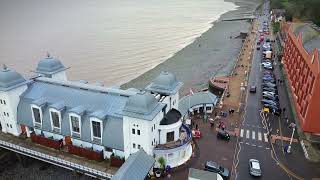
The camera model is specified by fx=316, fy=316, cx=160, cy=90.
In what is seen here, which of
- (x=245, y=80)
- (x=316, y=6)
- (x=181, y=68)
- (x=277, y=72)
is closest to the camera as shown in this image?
(x=245, y=80)

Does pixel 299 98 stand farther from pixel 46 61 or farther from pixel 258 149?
pixel 46 61

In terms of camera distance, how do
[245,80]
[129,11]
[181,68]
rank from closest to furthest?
[245,80] → [181,68] → [129,11]

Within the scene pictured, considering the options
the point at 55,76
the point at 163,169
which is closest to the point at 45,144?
the point at 55,76

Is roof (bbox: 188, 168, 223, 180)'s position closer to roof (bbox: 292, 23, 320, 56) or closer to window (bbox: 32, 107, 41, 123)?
window (bbox: 32, 107, 41, 123)

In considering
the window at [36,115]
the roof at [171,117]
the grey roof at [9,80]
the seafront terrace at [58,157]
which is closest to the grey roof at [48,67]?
the grey roof at [9,80]

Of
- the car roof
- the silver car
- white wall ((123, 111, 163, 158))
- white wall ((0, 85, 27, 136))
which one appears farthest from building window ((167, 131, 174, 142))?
white wall ((0, 85, 27, 136))

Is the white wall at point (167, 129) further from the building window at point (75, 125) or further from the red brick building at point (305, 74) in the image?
the red brick building at point (305, 74)
